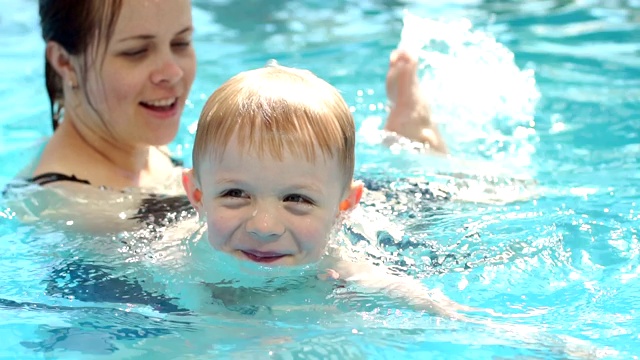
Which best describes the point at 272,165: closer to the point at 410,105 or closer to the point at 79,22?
the point at 79,22

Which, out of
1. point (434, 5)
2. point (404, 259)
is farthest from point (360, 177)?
point (434, 5)

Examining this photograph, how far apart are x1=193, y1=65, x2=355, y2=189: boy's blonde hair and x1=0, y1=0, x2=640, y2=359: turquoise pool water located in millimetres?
448

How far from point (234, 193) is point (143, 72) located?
109 cm

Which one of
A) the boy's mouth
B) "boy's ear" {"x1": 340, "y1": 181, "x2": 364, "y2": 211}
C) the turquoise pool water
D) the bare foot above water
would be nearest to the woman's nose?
the turquoise pool water

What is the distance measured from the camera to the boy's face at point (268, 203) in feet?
8.70

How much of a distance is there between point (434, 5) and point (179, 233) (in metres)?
5.38

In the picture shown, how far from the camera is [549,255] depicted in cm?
331

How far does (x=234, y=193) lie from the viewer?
2.70 m

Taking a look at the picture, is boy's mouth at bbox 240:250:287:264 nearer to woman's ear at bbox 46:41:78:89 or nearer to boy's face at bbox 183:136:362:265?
boy's face at bbox 183:136:362:265

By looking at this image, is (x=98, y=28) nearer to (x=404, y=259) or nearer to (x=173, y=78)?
(x=173, y=78)

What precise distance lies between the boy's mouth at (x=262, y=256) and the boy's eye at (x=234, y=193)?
0.16 meters

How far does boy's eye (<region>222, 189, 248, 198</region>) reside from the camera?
269cm

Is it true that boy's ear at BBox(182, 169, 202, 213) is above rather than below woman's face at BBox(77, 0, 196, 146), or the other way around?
below

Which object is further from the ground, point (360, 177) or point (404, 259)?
point (360, 177)
